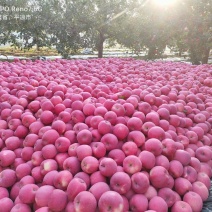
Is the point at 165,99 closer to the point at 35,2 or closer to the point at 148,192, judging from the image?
the point at 148,192

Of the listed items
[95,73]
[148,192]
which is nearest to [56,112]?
[148,192]

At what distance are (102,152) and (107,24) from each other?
1461cm

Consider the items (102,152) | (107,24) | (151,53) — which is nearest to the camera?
(102,152)

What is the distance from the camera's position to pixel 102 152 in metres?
1.94

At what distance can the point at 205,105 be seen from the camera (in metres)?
3.14

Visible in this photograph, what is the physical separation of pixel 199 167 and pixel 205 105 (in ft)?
4.18

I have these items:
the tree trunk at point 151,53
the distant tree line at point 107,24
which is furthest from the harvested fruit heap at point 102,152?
the tree trunk at point 151,53

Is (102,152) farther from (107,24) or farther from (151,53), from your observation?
(151,53)

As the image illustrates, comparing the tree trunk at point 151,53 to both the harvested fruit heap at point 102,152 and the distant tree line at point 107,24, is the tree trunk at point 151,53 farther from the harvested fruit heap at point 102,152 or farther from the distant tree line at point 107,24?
the harvested fruit heap at point 102,152

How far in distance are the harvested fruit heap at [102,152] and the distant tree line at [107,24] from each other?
30.1 feet

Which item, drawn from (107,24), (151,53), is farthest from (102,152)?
(151,53)

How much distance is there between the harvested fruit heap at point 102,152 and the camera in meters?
1.66

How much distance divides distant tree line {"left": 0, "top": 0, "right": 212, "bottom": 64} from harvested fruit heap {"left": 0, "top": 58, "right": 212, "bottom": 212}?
30.1 feet

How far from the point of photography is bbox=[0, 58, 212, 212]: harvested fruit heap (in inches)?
65.4
